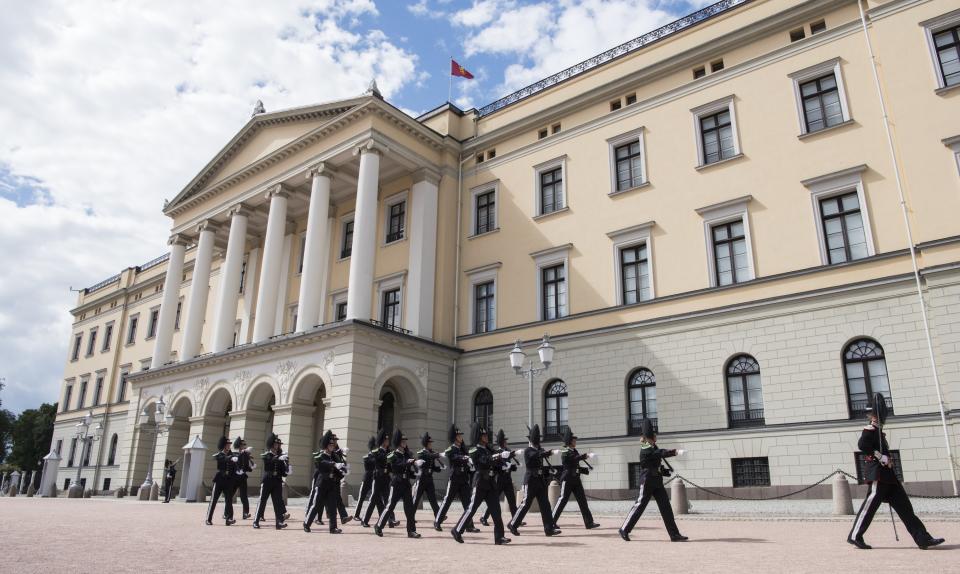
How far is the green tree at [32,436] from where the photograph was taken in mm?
67125

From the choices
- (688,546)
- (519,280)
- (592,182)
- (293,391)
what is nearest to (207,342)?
(293,391)

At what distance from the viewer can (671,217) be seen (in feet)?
77.3

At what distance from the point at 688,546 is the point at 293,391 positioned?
1948 centimetres

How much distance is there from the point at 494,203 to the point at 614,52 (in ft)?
25.0

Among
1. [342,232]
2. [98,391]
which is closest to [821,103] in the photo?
[342,232]

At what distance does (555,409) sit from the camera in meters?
24.9

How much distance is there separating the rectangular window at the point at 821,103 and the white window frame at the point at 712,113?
2.09 meters

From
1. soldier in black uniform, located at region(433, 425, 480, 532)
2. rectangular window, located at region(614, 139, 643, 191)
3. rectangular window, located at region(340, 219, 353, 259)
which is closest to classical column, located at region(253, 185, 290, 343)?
rectangular window, located at region(340, 219, 353, 259)

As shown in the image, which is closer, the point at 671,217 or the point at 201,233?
the point at 671,217

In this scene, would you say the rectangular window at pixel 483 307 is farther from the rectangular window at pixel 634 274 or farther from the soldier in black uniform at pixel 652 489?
the soldier in black uniform at pixel 652 489

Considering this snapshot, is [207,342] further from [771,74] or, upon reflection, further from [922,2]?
[922,2]

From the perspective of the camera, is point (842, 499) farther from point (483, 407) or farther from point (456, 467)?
point (483, 407)

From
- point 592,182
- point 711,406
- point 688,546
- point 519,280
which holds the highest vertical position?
point 592,182

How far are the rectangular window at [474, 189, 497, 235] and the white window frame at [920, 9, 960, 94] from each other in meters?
15.7
